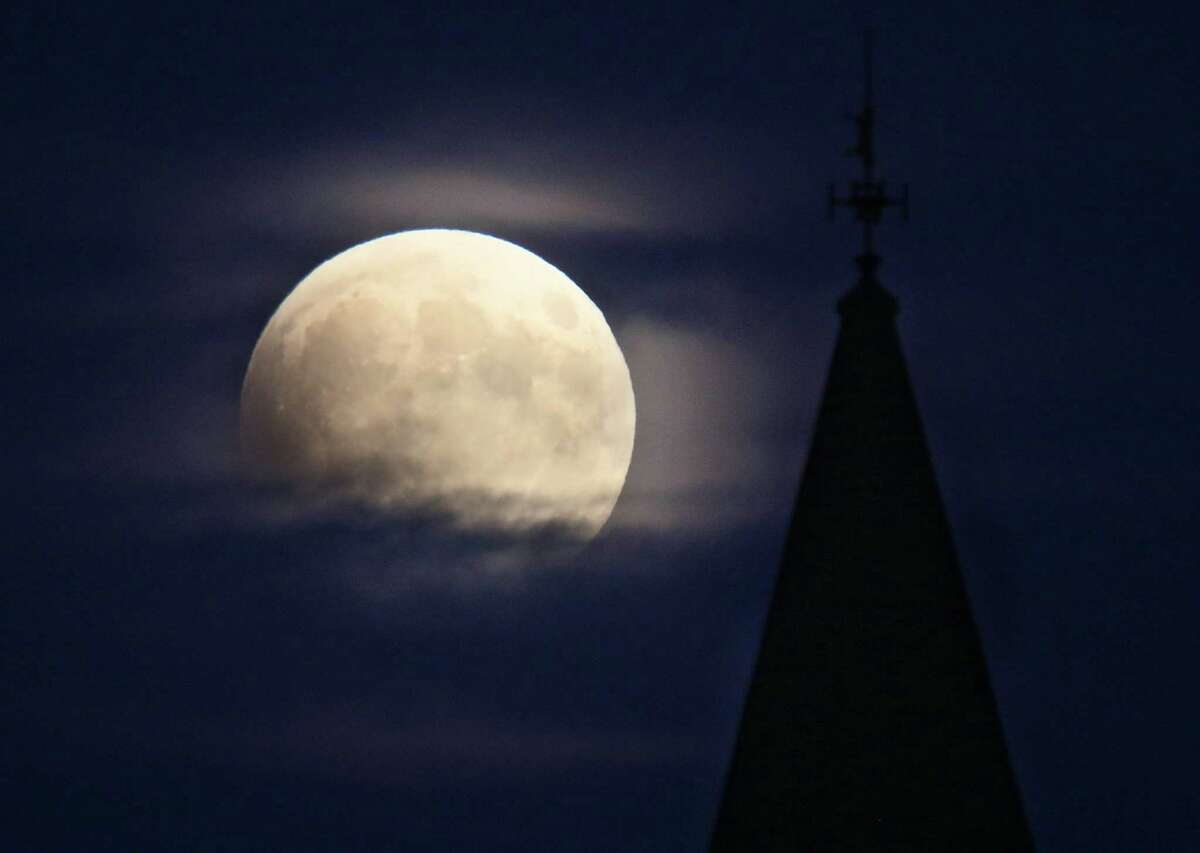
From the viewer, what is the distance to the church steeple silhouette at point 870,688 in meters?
93.2

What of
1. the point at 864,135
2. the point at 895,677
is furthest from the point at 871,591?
the point at 864,135

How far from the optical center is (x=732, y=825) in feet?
308

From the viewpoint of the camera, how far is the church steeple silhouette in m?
93.2

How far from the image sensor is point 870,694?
9362cm

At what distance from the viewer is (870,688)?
3686 inches

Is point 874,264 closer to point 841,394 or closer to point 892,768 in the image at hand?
point 841,394

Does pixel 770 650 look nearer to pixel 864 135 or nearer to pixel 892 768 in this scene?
pixel 892 768

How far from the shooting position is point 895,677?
307 feet

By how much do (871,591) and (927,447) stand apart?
2.89 meters

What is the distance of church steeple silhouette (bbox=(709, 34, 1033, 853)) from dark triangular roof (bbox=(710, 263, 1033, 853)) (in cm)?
2

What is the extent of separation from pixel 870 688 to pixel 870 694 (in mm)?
93

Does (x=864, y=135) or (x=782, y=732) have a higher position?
(x=864, y=135)

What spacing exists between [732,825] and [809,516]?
5.08 metres

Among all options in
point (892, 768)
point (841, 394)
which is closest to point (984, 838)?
point (892, 768)
